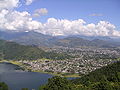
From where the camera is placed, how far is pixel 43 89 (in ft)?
215

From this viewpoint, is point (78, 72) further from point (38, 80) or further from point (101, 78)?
point (101, 78)

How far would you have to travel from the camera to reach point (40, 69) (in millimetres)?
186625

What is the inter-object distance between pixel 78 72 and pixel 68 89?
349ft

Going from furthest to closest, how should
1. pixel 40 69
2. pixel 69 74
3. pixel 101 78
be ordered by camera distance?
pixel 40 69, pixel 69 74, pixel 101 78

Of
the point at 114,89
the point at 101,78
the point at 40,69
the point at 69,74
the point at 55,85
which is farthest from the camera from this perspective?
the point at 40,69

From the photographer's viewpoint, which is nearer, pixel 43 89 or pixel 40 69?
pixel 43 89

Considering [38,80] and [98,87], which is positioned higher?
[98,87]

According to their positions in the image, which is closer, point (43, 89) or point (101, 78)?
point (43, 89)

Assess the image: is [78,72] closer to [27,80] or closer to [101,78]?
[27,80]

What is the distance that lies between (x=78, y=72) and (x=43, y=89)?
107 metres

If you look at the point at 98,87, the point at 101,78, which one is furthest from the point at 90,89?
the point at 101,78

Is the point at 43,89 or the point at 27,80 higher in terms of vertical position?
the point at 43,89

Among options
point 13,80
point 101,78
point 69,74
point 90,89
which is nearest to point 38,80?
point 13,80

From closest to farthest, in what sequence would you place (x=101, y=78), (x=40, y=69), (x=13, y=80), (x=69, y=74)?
1. (x=101, y=78)
2. (x=13, y=80)
3. (x=69, y=74)
4. (x=40, y=69)
